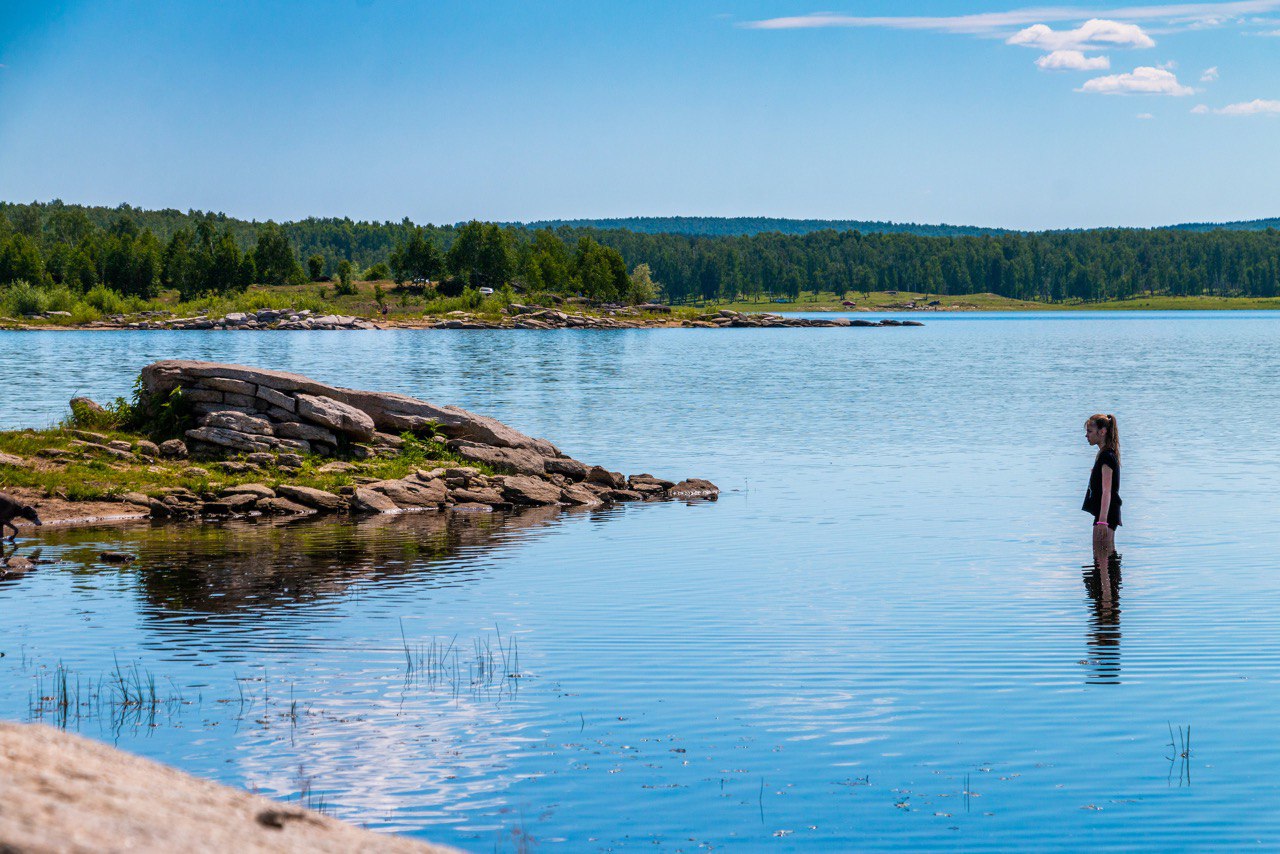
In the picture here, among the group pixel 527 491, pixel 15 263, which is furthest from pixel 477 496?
pixel 15 263

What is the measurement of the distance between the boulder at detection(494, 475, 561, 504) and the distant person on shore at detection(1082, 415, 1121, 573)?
48.2 feet

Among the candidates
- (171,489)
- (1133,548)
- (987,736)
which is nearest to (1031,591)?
(1133,548)

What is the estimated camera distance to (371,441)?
1332 inches

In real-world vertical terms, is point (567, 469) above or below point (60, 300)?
below

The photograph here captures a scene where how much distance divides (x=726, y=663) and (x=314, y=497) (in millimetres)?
15815

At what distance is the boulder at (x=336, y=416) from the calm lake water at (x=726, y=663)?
580 centimetres

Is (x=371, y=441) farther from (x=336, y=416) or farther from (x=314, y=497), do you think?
(x=314, y=497)

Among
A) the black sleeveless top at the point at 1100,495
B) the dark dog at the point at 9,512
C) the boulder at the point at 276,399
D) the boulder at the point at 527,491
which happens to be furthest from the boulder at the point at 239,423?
the black sleeveless top at the point at 1100,495

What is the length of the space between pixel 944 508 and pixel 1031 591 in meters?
10.3

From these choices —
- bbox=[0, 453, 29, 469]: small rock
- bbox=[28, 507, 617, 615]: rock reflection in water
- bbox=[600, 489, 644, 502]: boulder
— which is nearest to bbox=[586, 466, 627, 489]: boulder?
bbox=[600, 489, 644, 502]: boulder

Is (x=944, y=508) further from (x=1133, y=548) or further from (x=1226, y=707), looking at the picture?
(x=1226, y=707)

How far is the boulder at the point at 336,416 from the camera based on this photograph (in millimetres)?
33062

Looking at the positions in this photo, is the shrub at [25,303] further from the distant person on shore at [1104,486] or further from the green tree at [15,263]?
the distant person on shore at [1104,486]

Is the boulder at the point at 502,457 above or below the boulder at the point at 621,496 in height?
above
